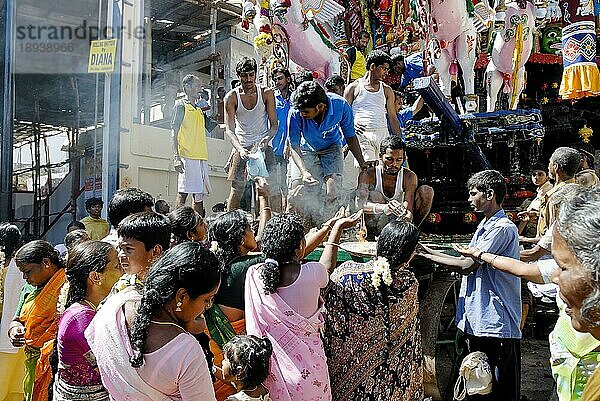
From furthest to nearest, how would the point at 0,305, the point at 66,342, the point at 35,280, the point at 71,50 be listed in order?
the point at 71,50 < the point at 0,305 < the point at 35,280 < the point at 66,342

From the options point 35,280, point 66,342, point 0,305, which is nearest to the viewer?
point 66,342

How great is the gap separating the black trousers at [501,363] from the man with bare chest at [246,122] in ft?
9.81

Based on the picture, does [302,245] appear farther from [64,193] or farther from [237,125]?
[64,193]

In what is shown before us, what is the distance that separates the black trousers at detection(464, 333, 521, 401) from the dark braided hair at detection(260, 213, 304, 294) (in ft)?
5.13

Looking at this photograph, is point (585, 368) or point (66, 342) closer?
point (585, 368)


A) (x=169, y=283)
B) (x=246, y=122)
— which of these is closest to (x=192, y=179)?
(x=246, y=122)

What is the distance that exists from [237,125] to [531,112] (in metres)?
3.65

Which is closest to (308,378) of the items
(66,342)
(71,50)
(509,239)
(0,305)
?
(66,342)

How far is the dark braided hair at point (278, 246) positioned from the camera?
275cm

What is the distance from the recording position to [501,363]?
3.55 m

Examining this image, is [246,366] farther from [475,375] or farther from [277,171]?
[277,171]

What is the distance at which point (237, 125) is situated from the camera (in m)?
5.83

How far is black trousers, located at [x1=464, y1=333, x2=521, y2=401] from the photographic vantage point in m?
3.54

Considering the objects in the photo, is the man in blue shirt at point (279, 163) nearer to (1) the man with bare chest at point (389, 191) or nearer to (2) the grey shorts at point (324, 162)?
→ (2) the grey shorts at point (324, 162)
